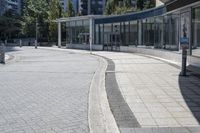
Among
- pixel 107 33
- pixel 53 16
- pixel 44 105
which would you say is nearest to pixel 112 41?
pixel 107 33

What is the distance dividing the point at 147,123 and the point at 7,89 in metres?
6.28

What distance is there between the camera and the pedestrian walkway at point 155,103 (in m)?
7.71

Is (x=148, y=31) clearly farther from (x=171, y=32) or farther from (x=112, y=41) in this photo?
(x=112, y=41)

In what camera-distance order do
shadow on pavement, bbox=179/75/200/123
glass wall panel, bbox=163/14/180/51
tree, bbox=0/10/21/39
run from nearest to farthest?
shadow on pavement, bbox=179/75/200/123 → glass wall panel, bbox=163/14/180/51 → tree, bbox=0/10/21/39

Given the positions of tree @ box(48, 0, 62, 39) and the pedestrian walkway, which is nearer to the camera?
the pedestrian walkway

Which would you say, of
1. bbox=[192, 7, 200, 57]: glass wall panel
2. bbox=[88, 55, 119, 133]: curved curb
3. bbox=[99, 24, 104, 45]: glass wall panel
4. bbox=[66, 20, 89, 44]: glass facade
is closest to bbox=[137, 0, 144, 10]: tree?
bbox=[66, 20, 89, 44]: glass facade

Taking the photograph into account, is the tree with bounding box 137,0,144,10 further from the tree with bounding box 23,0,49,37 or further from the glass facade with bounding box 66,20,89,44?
the glass facade with bounding box 66,20,89,44

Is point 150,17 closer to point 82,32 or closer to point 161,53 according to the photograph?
point 161,53

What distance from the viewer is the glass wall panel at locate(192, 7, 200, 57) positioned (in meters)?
21.4

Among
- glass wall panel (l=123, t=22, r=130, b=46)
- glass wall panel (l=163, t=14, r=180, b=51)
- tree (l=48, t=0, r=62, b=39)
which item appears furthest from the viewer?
tree (l=48, t=0, r=62, b=39)

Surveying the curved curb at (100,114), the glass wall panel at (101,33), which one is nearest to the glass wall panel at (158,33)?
the curved curb at (100,114)

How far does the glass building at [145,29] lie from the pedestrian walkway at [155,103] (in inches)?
272

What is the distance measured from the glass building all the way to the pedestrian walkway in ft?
22.7

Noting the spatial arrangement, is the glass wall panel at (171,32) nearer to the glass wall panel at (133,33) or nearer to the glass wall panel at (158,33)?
the glass wall panel at (158,33)
